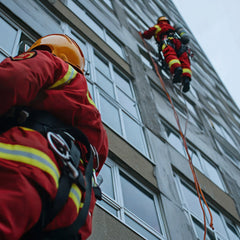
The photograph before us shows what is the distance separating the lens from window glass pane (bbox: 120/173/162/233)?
494 centimetres

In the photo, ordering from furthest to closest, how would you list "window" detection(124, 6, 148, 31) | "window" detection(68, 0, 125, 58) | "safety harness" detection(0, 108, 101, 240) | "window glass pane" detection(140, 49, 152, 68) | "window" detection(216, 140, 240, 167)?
"window" detection(124, 6, 148, 31) → "window" detection(216, 140, 240, 167) → "window glass pane" detection(140, 49, 152, 68) → "window" detection(68, 0, 125, 58) → "safety harness" detection(0, 108, 101, 240)

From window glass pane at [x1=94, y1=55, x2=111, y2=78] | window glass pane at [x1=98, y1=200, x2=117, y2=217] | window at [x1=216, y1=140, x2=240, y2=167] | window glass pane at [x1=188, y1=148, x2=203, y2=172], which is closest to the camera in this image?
window glass pane at [x1=98, y1=200, x2=117, y2=217]

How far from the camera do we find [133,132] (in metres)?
6.45

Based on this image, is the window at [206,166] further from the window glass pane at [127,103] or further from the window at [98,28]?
the window at [98,28]

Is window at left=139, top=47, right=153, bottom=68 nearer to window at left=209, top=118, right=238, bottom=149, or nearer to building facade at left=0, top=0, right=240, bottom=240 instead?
building facade at left=0, top=0, right=240, bottom=240

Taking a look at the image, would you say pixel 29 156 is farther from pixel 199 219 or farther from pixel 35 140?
pixel 199 219

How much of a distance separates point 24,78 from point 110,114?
436 cm

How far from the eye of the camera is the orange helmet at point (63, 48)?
2881mm

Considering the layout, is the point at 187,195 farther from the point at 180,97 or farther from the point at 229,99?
the point at 229,99

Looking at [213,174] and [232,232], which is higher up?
[232,232]

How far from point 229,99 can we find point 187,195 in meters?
14.0

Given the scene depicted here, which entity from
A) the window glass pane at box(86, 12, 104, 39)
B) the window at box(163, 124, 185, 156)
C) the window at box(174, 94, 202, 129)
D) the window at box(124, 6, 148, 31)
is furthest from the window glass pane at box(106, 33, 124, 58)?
the window at box(124, 6, 148, 31)

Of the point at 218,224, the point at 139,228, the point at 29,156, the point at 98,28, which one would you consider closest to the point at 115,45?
the point at 98,28

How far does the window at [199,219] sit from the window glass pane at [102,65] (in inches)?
95.0
